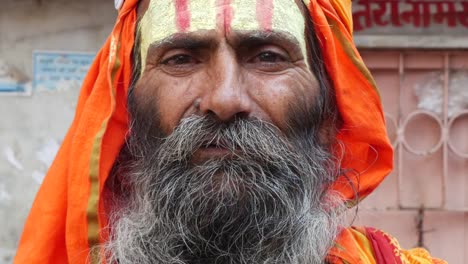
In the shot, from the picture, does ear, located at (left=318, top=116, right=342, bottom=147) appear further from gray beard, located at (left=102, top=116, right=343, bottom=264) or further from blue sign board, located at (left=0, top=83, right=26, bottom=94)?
blue sign board, located at (left=0, top=83, right=26, bottom=94)

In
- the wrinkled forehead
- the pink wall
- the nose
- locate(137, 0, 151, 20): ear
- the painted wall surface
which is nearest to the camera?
the nose

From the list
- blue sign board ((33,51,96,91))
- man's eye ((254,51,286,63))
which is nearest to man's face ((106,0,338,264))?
man's eye ((254,51,286,63))

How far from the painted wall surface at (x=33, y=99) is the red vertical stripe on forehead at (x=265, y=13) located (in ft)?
6.78

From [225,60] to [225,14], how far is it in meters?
0.12

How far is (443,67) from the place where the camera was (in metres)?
3.71

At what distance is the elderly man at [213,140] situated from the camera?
1.52m

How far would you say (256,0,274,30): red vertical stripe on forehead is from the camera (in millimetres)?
1598

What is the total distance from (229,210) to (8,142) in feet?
7.66

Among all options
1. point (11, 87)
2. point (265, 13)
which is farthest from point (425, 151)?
point (265, 13)

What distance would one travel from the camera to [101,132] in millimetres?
1658

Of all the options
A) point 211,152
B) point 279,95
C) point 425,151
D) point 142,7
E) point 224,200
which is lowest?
point 425,151

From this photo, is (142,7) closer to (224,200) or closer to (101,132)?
(101,132)

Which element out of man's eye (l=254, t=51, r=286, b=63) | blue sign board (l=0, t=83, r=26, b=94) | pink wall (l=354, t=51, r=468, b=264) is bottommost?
pink wall (l=354, t=51, r=468, b=264)

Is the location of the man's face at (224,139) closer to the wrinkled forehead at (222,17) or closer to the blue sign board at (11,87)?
the wrinkled forehead at (222,17)
